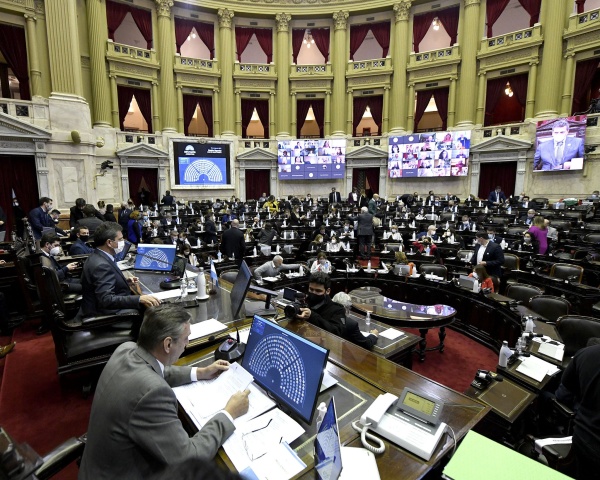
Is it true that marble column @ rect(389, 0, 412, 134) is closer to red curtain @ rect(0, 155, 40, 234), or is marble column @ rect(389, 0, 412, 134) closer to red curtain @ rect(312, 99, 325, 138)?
red curtain @ rect(312, 99, 325, 138)

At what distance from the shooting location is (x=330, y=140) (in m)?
19.7

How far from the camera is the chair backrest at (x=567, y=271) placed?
590cm

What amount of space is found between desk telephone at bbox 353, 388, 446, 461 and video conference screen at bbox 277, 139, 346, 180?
730 inches

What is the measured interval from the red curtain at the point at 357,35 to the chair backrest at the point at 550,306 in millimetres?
19449

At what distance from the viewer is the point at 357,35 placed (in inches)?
Answer: 784

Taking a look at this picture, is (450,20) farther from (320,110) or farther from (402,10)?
(320,110)

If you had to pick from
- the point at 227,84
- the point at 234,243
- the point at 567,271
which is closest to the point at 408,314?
the point at 567,271

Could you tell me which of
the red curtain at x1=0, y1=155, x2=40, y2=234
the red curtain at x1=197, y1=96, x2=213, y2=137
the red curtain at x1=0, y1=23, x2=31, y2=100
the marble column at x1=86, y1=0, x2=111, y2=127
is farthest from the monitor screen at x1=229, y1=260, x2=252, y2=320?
the red curtain at x1=197, y1=96, x2=213, y2=137

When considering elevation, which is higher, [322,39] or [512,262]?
[322,39]

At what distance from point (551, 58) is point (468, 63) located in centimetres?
354

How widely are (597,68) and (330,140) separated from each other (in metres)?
12.5

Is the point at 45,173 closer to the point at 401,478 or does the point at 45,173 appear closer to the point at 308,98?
the point at 308,98

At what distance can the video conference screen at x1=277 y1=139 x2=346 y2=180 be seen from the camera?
19.8 metres

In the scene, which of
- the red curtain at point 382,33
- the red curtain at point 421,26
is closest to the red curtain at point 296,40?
the red curtain at point 382,33
